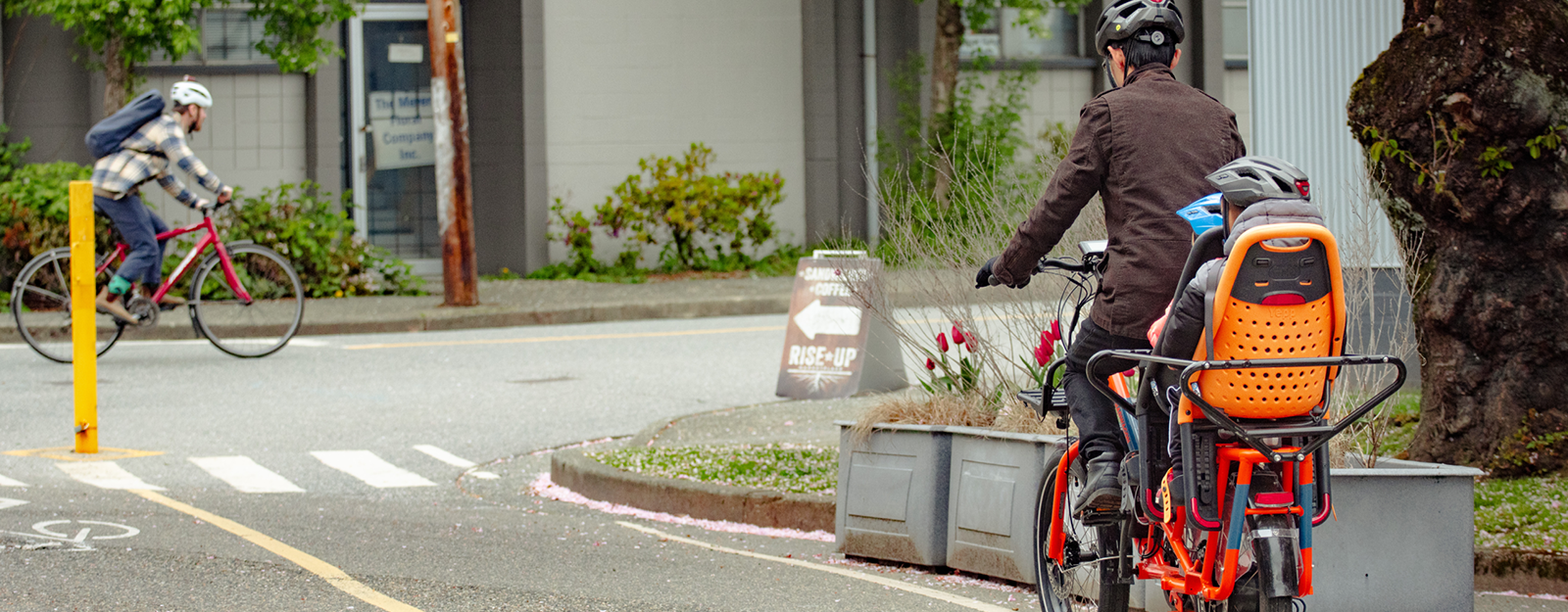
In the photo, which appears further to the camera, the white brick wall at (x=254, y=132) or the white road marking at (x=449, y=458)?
the white brick wall at (x=254, y=132)

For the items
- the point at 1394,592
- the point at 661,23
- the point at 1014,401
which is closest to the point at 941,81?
the point at 661,23

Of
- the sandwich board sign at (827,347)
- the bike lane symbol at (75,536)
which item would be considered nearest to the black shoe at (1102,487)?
the bike lane symbol at (75,536)

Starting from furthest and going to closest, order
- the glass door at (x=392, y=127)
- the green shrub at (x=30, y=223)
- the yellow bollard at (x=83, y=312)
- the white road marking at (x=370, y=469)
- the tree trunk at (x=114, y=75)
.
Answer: the glass door at (x=392, y=127) → the tree trunk at (x=114, y=75) → the green shrub at (x=30, y=223) → the yellow bollard at (x=83, y=312) → the white road marking at (x=370, y=469)

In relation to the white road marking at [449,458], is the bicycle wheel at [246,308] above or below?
above

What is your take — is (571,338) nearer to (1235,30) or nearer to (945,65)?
(945,65)

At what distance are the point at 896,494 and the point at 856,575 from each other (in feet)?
1.05

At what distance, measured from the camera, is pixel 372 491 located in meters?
7.61

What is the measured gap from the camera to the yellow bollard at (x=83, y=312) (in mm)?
8258

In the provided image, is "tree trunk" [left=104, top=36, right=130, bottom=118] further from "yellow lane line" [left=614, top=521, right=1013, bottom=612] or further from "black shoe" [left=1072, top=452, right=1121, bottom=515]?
"black shoe" [left=1072, top=452, right=1121, bottom=515]

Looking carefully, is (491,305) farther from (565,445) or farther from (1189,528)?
(1189,528)

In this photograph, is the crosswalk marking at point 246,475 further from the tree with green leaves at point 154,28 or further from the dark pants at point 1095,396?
the tree with green leaves at point 154,28

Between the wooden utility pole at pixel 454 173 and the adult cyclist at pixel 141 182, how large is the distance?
3.82 metres

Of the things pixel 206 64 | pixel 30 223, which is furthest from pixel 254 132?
pixel 30 223

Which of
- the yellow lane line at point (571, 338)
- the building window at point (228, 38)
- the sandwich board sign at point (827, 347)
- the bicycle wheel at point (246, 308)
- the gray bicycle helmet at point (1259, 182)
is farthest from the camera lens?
the building window at point (228, 38)
